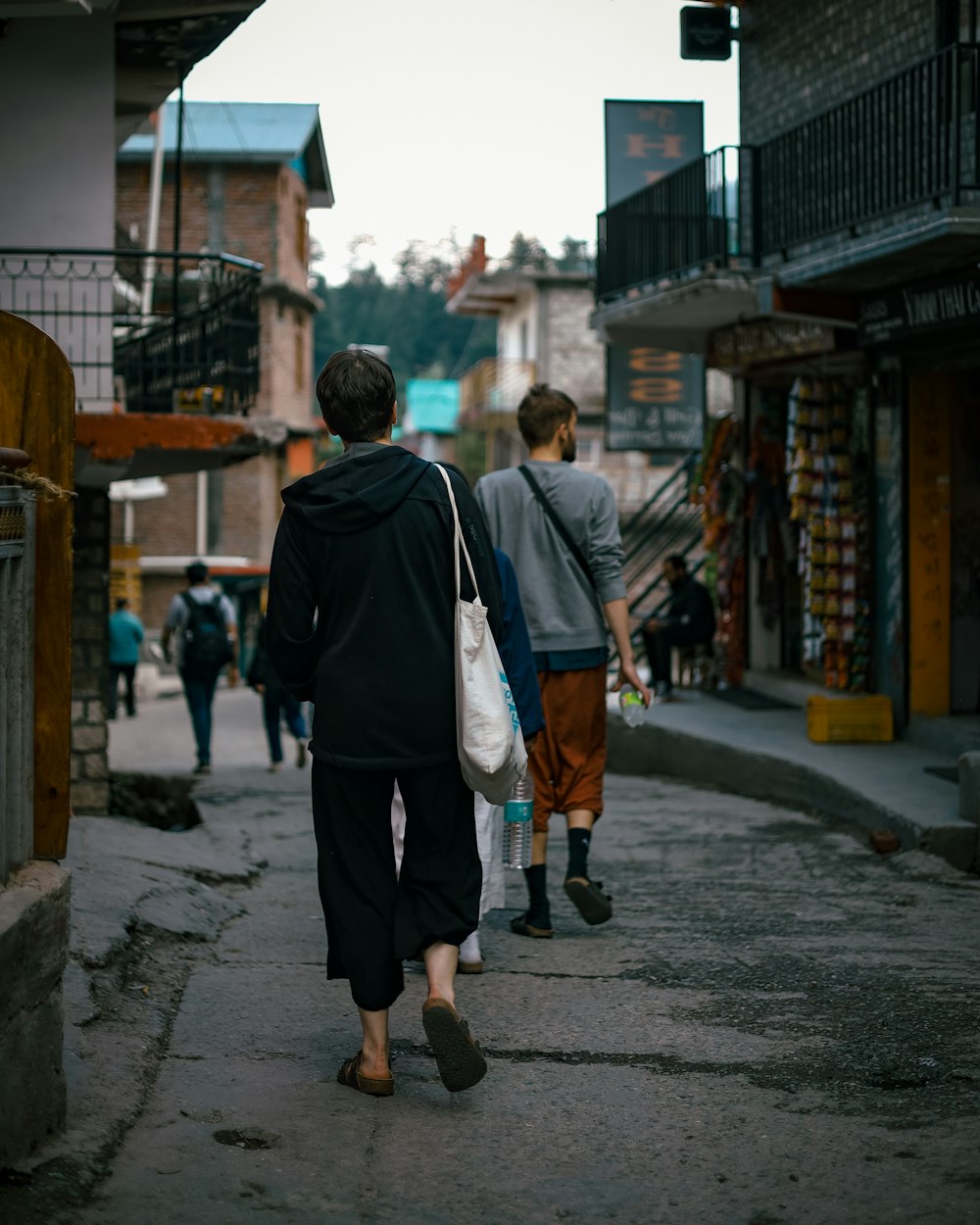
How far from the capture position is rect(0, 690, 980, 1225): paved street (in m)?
3.40

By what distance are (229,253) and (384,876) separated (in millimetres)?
32180

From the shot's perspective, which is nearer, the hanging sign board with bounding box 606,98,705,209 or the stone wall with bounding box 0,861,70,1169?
the stone wall with bounding box 0,861,70,1169

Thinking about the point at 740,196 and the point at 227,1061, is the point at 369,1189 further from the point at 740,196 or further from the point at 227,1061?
the point at 740,196

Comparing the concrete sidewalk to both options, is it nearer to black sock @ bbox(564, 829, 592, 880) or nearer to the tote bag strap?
black sock @ bbox(564, 829, 592, 880)

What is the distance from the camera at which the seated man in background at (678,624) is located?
15781 millimetres

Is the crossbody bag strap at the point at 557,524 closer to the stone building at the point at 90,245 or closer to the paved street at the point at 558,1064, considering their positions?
the paved street at the point at 558,1064

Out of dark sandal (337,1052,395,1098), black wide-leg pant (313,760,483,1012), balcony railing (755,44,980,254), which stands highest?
balcony railing (755,44,980,254)

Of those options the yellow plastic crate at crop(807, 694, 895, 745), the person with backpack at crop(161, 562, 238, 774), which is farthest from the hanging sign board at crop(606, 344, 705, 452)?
the yellow plastic crate at crop(807, 694, 895, 745)

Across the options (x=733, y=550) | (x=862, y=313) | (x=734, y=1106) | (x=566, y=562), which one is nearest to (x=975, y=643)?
(x=862, y=313)

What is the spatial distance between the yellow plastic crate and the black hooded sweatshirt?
24.7 ft

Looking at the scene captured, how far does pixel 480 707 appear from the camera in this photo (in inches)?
156

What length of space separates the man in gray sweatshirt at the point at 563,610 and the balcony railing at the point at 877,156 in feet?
15.6

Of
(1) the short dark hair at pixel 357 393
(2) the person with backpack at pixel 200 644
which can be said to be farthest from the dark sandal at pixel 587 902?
(2) the person with backpack at pixel 200 644

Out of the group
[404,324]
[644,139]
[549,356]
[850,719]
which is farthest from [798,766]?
[404,324]
